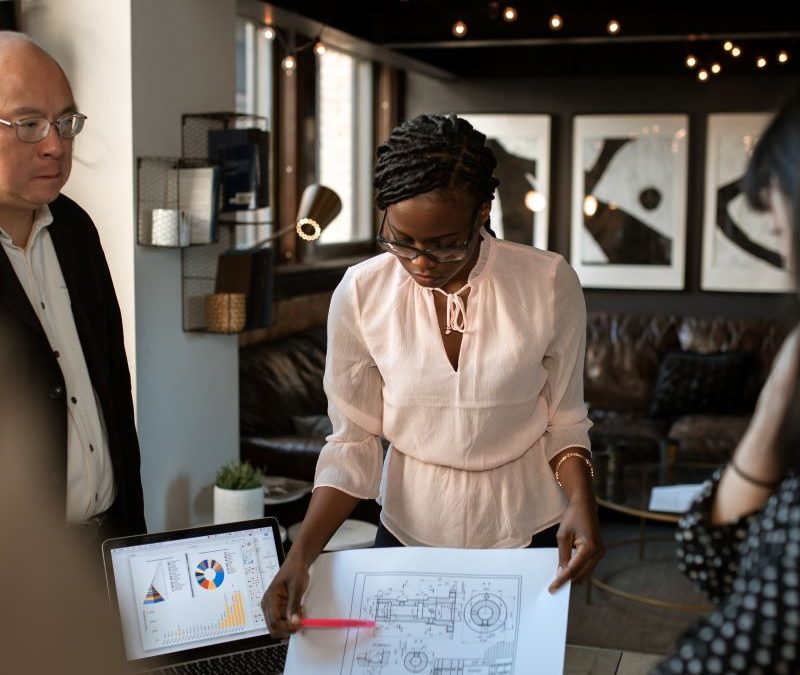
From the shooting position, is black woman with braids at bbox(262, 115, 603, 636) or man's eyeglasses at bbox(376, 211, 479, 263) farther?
black woman with braids at bbox(262, 115, 603, 636)

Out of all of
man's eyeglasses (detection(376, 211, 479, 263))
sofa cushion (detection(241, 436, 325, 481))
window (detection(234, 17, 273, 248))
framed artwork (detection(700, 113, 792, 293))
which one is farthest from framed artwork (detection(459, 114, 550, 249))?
man's eyeglasses (detection(376, 211, 479, 263))

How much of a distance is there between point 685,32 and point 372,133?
2453 mm

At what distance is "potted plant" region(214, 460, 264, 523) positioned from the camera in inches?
146

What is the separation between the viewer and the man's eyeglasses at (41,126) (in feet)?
6.91

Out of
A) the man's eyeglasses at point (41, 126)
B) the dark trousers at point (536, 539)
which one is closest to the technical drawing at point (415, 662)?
the dark trousers at point (536, 539)

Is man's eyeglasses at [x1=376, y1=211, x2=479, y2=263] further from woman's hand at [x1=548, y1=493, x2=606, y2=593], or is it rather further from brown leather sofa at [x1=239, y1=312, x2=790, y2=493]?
brown leather sofa at [x1=239, y1=312, x2=790, y2=493]

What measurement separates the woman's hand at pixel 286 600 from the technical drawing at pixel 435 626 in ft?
0.27

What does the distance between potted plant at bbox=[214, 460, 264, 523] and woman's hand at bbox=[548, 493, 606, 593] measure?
2.13 meters

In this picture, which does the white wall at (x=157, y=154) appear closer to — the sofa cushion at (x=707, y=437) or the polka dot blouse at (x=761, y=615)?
the polka dot blouse at (x=761, y=615)

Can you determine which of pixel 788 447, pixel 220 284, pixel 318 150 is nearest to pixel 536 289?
pixel 788 447

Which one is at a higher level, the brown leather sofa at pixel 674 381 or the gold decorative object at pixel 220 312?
the gold decorative object at pixel 220 312

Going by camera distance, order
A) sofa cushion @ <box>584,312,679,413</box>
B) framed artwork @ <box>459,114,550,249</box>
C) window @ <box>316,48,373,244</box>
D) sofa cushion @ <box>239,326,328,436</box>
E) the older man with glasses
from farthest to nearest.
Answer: framed artwork @ <box>459,114,550,249</box>
sofa cushion @ <box>584,312,679,413</box>
window @ <box>316,48,373,244</box>
sofa cushion @ <box>239,326,328,436</box>
the older man with glasses

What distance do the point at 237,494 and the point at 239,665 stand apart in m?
1.77

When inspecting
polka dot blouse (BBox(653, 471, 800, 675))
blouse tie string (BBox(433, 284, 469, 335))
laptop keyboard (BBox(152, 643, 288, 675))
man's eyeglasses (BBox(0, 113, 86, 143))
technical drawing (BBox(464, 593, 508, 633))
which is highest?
man's eyeglasses (BBox(0, 113, 86, 143))
